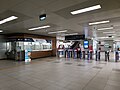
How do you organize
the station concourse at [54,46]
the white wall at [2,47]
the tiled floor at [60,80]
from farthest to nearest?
the white wall at [2,47] → the station concourse at [54,46] → the tiled floor at [60,80]

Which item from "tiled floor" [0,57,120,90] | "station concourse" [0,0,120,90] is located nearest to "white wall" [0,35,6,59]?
"station concourse" [0,0,120,90]

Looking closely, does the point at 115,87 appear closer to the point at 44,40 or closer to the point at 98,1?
the point at 98,1

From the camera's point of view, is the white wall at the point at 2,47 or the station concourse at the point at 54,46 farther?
the white wall at the point at 2,47

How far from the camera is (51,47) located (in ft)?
47.9

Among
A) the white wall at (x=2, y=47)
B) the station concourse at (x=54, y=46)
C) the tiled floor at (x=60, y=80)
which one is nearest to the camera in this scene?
the tiled floor at (x=60, y=80)

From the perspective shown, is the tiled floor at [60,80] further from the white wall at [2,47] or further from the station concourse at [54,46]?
the white wall at [2,47]

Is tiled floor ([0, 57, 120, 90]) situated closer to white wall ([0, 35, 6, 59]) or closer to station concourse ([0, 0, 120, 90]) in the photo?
station concourse ([0, 0, 120, 90])

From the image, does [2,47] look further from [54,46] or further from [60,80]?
[60,80]

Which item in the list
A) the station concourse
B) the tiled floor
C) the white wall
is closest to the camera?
the tiled floor

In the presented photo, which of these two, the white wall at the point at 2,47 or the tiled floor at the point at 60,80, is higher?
the white wall at the point at 2,47

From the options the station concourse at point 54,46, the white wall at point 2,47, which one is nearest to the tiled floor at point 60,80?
the station concourse at point 54,46

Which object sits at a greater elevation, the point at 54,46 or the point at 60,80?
the point at 54,46

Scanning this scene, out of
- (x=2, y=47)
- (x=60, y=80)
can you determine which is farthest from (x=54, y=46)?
(x=60, y=80)

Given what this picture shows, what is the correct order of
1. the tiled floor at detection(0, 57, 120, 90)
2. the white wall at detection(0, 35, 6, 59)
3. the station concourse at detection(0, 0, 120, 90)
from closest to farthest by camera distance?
the tiled floor at detection(0, 57, 120, 90) < the station concourse at detection(0, 0, 120, 90) < the white wall at detection(0, 35, 6, 59)
